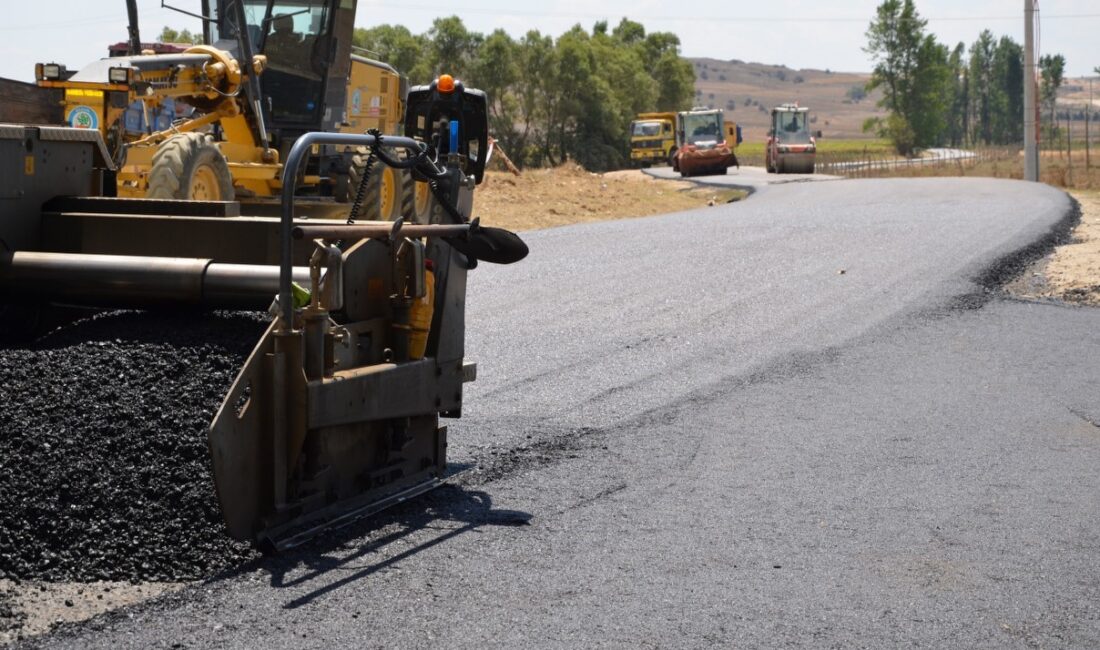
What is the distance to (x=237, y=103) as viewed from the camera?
38.5ft

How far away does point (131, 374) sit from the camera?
5.22 metres

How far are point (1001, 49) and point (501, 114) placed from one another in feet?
364

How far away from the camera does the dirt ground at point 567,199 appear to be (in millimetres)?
23391

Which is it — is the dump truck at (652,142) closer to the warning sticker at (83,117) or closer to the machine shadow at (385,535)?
the warning sticker at (83,117)

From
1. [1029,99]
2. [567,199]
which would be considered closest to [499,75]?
[1029,99]

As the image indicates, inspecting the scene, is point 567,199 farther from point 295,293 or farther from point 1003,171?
point 1003,171

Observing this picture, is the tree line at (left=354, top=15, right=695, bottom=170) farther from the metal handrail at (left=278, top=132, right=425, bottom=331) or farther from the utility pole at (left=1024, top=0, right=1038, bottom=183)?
the metal handrail at (left=278, top=132, right=425, bottom=331)

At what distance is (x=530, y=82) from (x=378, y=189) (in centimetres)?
5693

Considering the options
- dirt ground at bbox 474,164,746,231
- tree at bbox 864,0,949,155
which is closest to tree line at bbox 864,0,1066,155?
tree at bbox 864,0,949,155

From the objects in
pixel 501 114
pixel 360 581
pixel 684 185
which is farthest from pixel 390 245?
pixel 501 114

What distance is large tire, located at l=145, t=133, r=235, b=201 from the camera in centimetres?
934

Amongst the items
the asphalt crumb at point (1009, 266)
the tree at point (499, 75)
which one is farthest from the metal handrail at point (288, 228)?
the tree at point (499, 75)

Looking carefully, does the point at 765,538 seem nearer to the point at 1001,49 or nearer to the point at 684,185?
the point at 684,185

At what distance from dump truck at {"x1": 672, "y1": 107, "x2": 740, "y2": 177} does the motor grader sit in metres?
29.4
